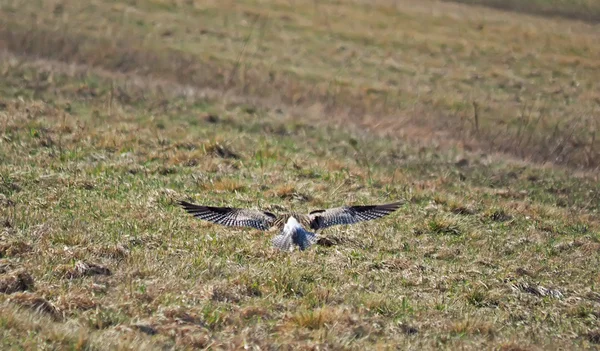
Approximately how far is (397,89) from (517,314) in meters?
15.6

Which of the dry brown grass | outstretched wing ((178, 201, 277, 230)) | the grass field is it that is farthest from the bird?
the dry brown grass

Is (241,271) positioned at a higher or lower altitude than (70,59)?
higher

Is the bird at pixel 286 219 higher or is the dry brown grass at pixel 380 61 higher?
the bird at pixel 286 219

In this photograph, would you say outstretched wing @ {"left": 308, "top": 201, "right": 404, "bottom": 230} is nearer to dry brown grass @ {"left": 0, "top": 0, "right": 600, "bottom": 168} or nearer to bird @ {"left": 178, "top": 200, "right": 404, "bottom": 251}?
bird @ {"left": 178, "top": 200, "right": 404, "bottom": 251}

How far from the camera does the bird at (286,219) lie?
8688 mm

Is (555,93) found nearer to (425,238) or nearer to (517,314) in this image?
(425,238)

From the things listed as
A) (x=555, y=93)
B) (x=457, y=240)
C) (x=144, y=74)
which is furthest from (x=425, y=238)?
(x=555, y=93)

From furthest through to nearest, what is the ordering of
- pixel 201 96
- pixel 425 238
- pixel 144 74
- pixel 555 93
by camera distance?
pixel 555 93 < pixel 144 74 < pixel 201 96 < pixel 425 238

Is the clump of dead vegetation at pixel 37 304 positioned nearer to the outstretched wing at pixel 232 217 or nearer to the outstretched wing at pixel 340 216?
the outstretched wing at pixel 232 217

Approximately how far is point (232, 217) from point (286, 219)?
0.58 meters

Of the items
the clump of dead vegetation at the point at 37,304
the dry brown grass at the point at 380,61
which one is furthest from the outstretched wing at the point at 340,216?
the dry brown grass at the point at 380,61

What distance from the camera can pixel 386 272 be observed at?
8.91m

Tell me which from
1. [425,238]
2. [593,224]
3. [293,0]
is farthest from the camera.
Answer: [293,0]

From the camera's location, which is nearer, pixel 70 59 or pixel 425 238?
pixel 425 238
